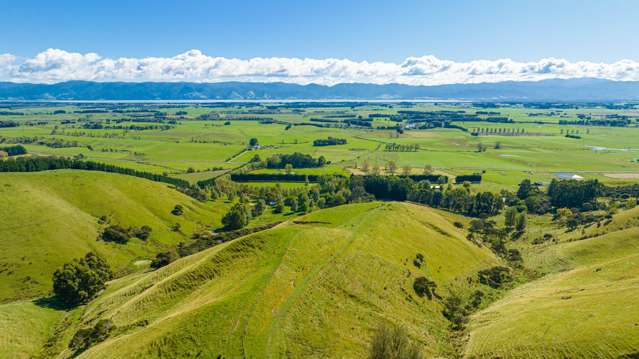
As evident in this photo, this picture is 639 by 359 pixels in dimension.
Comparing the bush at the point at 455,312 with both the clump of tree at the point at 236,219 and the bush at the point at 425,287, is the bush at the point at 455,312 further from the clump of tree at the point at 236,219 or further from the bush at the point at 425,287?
the clump of tree at the point at 236,219

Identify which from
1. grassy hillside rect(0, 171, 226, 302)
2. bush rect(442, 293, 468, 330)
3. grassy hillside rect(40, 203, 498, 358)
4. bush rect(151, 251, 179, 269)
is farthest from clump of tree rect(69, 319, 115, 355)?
bush rect(442, 293, 468, 330)

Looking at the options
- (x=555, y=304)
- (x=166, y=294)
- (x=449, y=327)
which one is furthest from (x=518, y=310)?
(x=166, y=294)

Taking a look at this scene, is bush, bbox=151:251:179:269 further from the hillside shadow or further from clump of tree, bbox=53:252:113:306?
the hillside shadow

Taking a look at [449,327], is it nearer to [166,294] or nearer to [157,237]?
[166,294]

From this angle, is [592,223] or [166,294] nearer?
[166,294]

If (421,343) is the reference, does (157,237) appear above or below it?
below

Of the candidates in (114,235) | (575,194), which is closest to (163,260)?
(114,235)

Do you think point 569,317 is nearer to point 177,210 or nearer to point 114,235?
point 114,235
